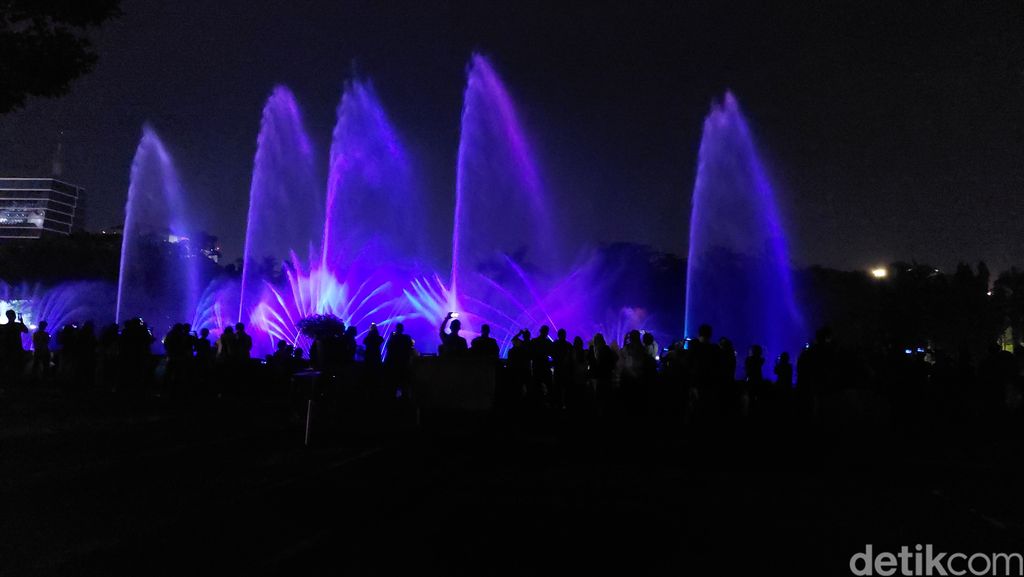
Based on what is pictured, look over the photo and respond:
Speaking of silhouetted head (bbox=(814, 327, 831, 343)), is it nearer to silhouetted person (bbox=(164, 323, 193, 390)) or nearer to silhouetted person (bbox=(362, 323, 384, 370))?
silhouetted person (bbox=(362, 323, 384, 370))

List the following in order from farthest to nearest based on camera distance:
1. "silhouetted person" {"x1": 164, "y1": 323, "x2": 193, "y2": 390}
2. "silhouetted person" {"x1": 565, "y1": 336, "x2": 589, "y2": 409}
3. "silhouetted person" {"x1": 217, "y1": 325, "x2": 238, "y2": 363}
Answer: "silhouetted person" {"x1": 217, "y1": 325, "x2": 238, "y2": 363} → "silhouetted person" {"x1": 164, "y1": 323, "x2": 193, "y2": 390} → "silhouetted person" {"x1": 565, "y1": 336, "x2": 589, "y2": 409}

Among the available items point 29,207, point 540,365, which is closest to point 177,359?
point 540,365

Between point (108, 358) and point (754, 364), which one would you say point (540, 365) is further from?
point (108, 358)

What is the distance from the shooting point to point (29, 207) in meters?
186

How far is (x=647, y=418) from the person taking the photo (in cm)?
1645

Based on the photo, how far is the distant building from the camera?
184250mm

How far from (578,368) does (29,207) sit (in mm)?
200960

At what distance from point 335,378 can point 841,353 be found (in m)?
7.35

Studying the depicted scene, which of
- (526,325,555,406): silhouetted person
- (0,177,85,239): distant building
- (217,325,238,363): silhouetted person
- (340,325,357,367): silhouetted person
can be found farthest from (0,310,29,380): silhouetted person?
(0,177,85,239): distant building

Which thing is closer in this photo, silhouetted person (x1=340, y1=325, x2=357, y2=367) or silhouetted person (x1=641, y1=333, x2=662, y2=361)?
silhouetted person (x1=340, y1=325, x2=357, y2=367)

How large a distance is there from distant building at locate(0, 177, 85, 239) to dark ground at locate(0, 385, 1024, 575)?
7711 inches

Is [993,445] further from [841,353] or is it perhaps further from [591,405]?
[591,405]

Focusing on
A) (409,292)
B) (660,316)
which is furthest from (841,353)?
(660,316)

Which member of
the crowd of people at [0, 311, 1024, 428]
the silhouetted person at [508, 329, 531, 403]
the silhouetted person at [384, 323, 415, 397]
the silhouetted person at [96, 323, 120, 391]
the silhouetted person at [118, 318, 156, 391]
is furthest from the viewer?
the silhouetted person at [96, 323, 120, 391]
